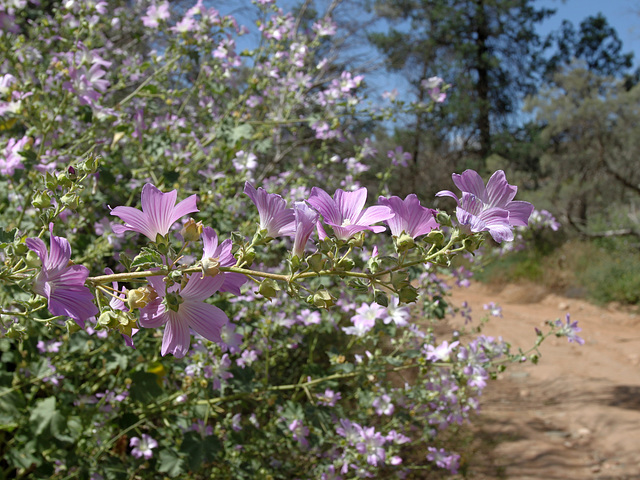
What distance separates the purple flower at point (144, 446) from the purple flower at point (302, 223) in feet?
5.57

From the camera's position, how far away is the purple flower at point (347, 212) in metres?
0.66

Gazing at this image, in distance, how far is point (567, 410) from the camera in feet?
14.9

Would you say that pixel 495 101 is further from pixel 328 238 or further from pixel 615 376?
pixel 328 238

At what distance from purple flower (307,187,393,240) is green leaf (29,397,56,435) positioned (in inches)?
58.9

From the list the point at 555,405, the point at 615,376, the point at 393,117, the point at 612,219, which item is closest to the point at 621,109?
the point at 612,219

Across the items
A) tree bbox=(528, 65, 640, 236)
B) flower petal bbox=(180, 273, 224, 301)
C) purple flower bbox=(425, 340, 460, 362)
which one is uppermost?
tree bbox=(528, 65, 640, 236)

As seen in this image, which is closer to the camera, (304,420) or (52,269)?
(52,269)

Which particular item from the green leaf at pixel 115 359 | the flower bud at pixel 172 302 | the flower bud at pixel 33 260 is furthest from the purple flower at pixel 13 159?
the flower bud at pixel 172 302

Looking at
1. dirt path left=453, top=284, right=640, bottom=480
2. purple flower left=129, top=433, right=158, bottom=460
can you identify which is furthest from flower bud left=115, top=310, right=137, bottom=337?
dirt path left=453, top=284, right=640, bottom=480

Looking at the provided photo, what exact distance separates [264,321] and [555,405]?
3.63 meters

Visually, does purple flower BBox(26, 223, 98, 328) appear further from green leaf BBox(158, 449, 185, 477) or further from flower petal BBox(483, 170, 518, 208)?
green leaf BBox(158, 449, 185, 477)

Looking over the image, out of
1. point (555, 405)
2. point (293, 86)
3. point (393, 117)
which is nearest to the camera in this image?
point (393, 117)

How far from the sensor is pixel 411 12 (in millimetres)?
13586

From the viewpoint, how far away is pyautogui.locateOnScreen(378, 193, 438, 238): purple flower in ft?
2.20
